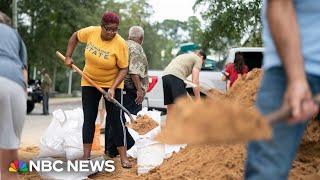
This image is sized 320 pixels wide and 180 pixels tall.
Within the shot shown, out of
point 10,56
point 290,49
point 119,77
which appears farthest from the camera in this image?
point 119,77

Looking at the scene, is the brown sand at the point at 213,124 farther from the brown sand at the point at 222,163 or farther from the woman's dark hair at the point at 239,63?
the woman's dark hair at the point at 239,63

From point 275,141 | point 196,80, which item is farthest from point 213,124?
point 196,80

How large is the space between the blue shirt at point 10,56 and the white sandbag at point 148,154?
1945 millimetres

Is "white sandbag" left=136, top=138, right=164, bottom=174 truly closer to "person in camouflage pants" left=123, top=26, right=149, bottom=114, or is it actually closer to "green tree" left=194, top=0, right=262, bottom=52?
"person in camouflage pants" left=123, top=26, right=149, bottom=114

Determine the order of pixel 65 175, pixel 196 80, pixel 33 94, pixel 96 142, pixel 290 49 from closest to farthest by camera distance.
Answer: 1. pixel 290 49
2. pixel 65 175
3. pixel 196 80
4. pixel 96 142
5. pixel 33 94

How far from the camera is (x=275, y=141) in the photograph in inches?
100

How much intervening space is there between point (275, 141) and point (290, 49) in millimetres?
395

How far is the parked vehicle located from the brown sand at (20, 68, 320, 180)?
1428cm

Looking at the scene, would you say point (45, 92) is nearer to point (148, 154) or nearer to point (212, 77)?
point (212, 77)

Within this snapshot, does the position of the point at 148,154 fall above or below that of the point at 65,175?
above

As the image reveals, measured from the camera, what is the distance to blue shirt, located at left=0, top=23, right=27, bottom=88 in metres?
4.25

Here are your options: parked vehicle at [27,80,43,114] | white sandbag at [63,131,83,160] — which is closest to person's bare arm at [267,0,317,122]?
white sandbag at [63,131,83,160]

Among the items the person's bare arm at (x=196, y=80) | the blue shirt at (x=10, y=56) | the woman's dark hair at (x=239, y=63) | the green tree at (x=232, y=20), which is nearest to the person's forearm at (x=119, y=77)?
the person's bare arm at (x=196, y=80)

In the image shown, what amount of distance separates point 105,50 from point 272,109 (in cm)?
399
